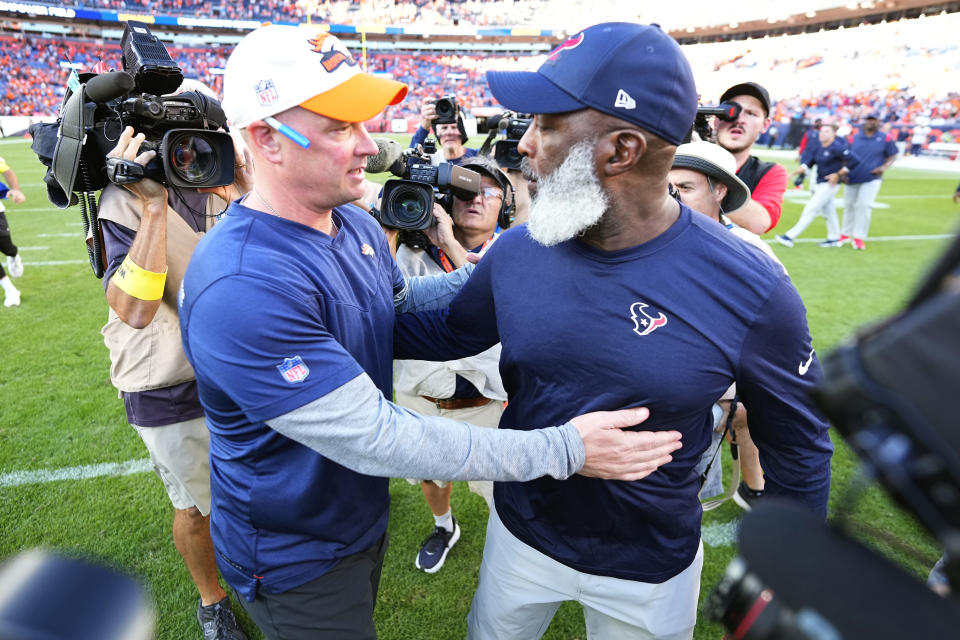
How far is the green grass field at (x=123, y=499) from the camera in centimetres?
248

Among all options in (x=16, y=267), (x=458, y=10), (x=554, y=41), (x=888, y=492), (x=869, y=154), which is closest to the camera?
(x=888, y=492)

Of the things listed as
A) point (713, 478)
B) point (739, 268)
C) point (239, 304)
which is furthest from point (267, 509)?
point (713, 478)

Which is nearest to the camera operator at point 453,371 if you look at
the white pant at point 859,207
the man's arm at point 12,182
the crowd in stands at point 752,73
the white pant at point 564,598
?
the white pant at point 564,598

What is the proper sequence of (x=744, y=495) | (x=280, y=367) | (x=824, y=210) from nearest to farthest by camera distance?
(x=280, y=367) < (x=744, y=495) < (x=824, y=210)

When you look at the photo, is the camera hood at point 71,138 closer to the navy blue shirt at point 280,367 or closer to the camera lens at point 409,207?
the navy blue shirt at point 280,367

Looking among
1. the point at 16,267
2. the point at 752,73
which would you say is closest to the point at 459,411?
the point at 16,267

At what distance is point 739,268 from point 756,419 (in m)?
0.40

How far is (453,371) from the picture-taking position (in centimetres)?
249

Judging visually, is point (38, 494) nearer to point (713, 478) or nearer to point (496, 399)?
point (496, 399)

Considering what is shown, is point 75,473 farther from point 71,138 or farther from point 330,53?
point 330,53

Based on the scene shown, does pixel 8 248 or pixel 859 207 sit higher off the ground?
pixel 859 207

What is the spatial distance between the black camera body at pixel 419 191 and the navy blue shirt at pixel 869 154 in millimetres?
9009

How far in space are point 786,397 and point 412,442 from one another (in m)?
0.88

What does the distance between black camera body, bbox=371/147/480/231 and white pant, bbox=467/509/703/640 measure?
1230 mm
